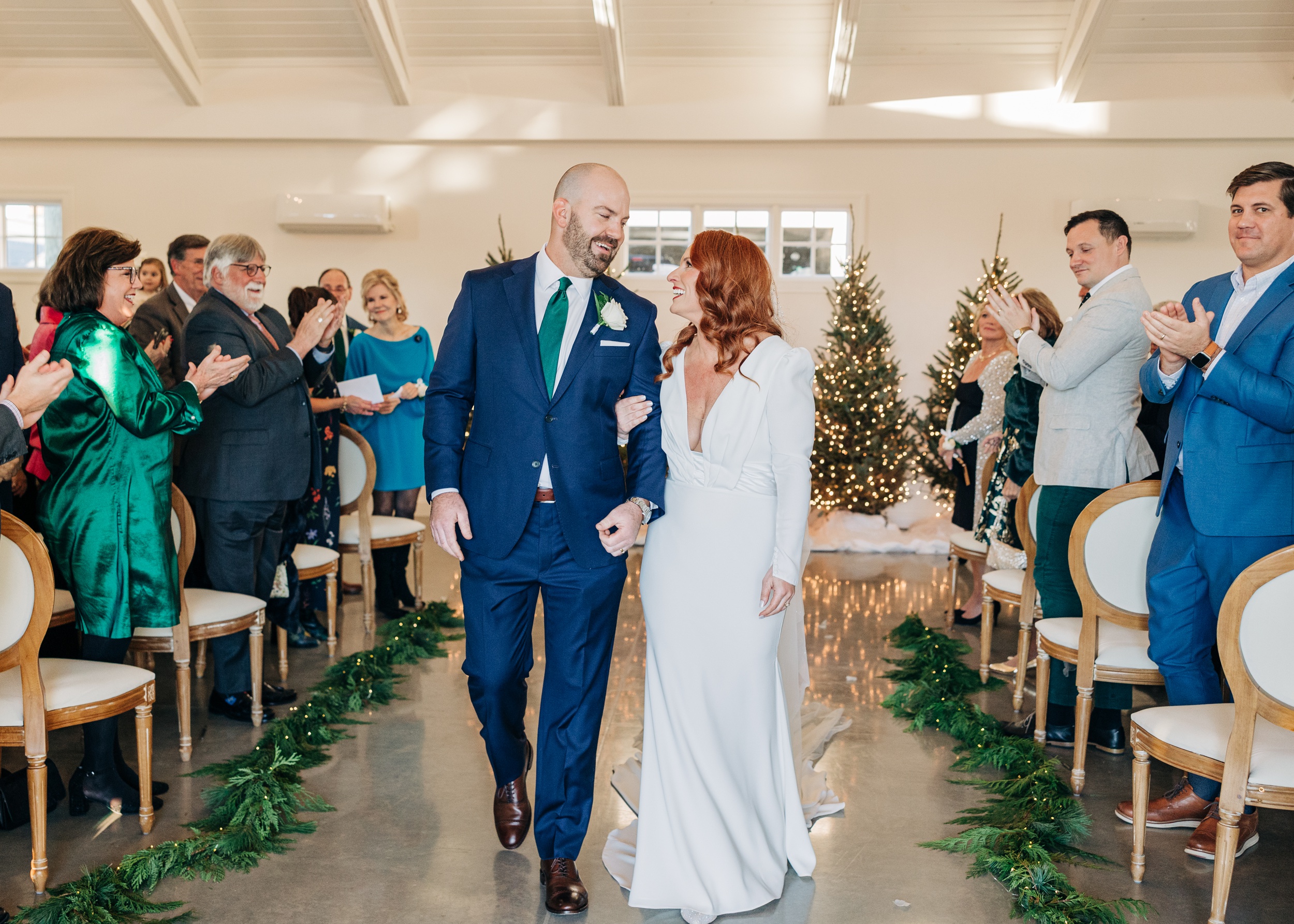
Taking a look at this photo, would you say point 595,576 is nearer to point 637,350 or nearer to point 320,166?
point 637,350

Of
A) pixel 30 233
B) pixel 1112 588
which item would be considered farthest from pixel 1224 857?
pixel 30 233

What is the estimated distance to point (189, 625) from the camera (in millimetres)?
3830

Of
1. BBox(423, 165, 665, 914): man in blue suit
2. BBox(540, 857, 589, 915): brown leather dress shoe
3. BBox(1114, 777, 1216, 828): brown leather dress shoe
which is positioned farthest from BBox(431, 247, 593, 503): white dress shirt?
BBox(1114, 777, 1216, 828): brown leather dress shoe

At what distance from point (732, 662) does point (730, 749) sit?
0.78ft

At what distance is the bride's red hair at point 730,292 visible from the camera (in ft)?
8.86

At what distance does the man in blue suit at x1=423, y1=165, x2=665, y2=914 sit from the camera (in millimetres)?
2785

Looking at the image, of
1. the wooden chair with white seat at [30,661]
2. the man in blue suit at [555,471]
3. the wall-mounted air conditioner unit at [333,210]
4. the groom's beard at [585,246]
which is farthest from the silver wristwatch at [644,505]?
the wall-mounted air conditioner unit at [333,210]

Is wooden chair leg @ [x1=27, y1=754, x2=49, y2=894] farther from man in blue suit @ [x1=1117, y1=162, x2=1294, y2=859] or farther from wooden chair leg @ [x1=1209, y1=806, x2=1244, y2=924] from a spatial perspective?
man in blue suit @ [x1=1117, y1=162, x2=1294, y2=859]

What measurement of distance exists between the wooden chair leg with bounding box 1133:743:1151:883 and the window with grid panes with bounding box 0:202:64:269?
36.6 feet

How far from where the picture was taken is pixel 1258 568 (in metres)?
2.59

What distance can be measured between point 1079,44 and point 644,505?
27.4 feet

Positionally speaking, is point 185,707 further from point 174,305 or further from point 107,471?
point 174,305

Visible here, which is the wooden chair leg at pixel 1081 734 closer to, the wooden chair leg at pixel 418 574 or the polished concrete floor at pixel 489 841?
the polished concrete floor at pixel 489 841

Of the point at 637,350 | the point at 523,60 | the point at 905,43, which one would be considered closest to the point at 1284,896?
the point at 637,350
